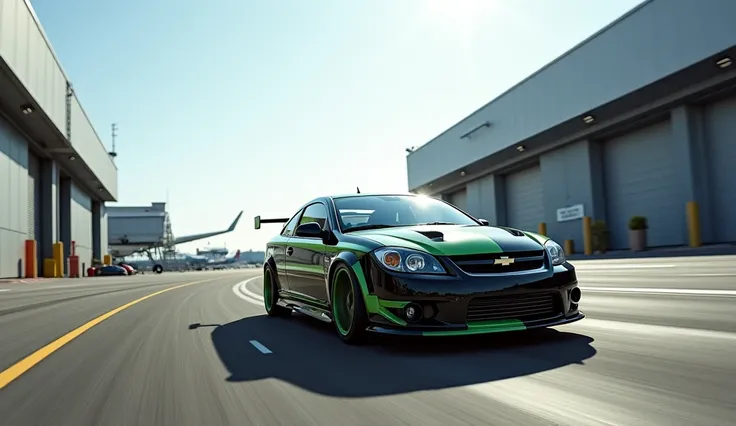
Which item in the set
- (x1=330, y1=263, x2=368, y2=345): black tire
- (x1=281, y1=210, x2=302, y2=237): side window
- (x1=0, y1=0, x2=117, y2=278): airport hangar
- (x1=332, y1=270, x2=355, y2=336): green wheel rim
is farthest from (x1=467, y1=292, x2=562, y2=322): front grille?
(x1=0, y1=0, x2=117, y2=278): airport hangar

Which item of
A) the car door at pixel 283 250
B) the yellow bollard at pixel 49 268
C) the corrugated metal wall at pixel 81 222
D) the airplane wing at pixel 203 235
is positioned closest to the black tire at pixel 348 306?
the car door at pixel 283 250

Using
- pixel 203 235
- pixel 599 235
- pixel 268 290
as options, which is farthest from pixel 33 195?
pixel 203 235

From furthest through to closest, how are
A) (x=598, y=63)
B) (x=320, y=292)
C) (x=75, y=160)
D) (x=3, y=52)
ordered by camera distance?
1. (x=75, y=160)
2. (x=598, y=63)
3. (x=3, y=52)
4. (x=320, y=292)

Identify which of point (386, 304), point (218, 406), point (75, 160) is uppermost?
point (75, 160)

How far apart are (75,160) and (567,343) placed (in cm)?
4230

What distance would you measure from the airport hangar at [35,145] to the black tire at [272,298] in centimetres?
2017

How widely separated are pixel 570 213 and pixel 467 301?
91.5 ft

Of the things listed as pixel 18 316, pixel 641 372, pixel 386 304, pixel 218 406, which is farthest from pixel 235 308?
pixel 641 372

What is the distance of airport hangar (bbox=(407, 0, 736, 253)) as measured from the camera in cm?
2155

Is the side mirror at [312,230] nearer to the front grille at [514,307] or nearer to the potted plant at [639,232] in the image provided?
the front grille at [514,307]

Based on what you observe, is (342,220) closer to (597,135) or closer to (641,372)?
(641,372)

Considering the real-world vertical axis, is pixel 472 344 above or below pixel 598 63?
below

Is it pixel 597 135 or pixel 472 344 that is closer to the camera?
pixel 472 344

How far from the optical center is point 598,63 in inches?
1032
